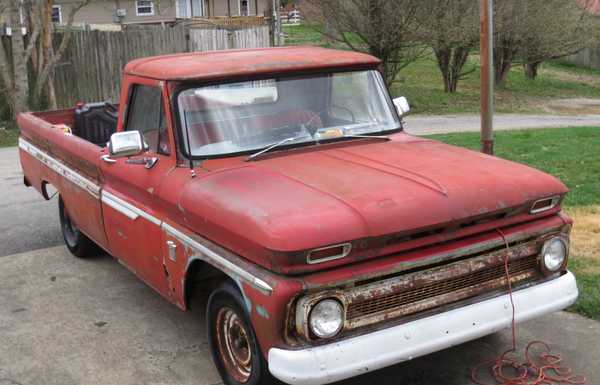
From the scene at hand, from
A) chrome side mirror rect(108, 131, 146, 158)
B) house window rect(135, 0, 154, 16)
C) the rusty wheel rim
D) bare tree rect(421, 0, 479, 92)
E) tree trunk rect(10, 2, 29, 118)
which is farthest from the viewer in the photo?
house window rect(135, 0, 154, 16)

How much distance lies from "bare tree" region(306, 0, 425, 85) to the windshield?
42.3 feet

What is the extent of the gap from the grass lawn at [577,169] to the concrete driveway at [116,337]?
57 cm

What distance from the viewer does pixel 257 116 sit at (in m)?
4.71

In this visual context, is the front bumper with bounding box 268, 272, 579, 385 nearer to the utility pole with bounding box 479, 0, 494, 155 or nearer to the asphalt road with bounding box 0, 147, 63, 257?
the utility pole with bounding box 479, 0, 494, 155

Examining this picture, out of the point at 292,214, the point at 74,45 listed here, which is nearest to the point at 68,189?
the point at 292,214

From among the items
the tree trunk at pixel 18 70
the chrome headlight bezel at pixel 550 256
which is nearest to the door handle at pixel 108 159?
the chrome headlight bezel at pixel 550 256

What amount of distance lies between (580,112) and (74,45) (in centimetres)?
1363

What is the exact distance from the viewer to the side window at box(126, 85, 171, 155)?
476 cm

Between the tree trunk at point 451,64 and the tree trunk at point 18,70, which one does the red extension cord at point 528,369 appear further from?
the tree trunk at point 451,64

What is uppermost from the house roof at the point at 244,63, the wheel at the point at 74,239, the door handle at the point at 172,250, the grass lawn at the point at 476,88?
the house roof at the point at 244,63

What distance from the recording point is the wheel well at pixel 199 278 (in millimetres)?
4246

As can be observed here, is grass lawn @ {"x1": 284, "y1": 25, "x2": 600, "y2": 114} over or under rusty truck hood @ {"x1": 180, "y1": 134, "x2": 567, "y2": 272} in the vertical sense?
under

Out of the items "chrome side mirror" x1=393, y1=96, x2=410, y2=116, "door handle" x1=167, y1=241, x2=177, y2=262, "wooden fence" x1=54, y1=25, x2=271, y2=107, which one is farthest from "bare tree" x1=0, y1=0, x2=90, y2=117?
"door handle" x1=167, y1=241, x2=177, y2=262

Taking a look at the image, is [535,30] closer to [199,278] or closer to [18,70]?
[18,70]
